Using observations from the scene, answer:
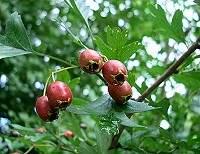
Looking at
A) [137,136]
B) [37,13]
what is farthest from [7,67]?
[137,136]

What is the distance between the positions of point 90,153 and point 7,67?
2165 millimetres

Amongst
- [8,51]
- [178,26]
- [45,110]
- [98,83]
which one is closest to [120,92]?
[45,110]

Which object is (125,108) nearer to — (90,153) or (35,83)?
(90,153)

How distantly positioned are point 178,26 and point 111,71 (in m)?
0.42

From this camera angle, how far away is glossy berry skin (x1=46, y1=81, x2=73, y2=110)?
84 cm

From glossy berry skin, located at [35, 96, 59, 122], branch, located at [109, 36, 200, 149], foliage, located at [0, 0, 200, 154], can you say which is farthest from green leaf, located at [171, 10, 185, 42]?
glossy berry skin, located at [35, 96, 59, 122]

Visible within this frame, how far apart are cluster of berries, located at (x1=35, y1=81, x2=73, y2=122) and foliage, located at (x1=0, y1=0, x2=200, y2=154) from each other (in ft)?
0.13

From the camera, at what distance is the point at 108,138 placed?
42.3 inches

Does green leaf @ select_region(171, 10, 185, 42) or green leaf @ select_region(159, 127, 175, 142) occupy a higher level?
green leaf @ select_region(171, 10, 185, 42)

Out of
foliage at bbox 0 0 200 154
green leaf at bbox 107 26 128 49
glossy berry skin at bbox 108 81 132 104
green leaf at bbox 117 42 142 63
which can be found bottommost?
foliage at bbox 0 0 200 154

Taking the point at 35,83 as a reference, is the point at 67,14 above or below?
above

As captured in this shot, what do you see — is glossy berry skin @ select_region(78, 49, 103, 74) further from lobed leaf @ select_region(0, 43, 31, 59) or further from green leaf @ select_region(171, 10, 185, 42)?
green leaf @ select_region(171, 10, 185, 42)

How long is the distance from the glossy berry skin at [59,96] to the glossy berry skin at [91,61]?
7 cm

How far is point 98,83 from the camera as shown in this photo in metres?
3.22
